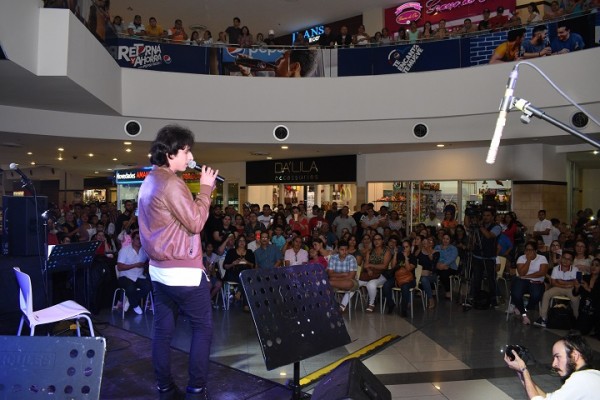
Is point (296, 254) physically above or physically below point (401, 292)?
above

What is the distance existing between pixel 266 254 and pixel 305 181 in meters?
7.07

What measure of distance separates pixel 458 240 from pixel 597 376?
6.68m

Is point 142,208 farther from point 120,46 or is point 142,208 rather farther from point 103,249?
point 120,46

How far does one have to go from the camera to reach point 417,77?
10.2 meters

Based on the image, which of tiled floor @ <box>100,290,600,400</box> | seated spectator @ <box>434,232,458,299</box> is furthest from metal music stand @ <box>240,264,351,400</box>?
seated spectator @ <box>434,232,458,299</box>

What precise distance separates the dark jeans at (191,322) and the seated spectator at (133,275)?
427cm

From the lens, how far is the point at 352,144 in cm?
1129

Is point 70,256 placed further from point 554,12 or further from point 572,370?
point 554,12

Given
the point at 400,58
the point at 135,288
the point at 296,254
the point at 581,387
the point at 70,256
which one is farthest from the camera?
the point at 400,58

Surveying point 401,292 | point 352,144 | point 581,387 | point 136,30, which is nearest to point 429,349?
point 401,292

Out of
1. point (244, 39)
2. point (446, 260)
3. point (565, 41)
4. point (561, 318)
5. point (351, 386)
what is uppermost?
point (244, 39)

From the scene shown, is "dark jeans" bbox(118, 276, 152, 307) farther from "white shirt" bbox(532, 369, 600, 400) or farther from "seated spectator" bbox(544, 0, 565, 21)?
"seated spectator" bbox(544, 0, 565, 21)

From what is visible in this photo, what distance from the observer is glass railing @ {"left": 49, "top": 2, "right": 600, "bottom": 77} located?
9680 mm

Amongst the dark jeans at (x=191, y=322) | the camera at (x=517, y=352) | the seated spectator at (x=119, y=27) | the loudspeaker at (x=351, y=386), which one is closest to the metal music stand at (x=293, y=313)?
the dark jeans at (x=191, y=322)
